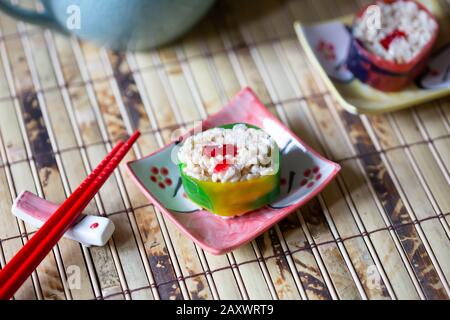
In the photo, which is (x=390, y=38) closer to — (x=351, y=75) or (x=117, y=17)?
(x=351, y=75)

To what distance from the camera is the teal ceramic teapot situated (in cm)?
116

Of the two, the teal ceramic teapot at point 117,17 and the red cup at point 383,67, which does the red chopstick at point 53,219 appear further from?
the red cup at point 383,67

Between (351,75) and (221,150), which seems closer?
(221,150)

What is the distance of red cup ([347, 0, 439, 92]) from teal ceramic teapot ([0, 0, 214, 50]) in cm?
32

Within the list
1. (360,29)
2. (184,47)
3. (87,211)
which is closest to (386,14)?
(360,29)

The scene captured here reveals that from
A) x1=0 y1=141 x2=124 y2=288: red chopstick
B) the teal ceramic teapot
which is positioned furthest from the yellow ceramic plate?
x1=0 y1=141 x2=124 y2=288: red chopstick

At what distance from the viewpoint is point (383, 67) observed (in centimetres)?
123

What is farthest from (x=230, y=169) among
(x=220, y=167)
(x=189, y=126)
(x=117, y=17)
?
(x=117, y=17)

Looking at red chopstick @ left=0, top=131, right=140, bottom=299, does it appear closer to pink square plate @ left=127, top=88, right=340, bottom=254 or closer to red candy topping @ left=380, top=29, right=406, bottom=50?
pink square plate @ left=127, top=88, right=340, bottom=254

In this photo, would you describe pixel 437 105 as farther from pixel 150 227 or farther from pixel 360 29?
pixel 150 227

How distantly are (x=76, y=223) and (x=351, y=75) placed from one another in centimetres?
64

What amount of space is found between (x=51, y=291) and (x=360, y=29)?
0.78 metres
